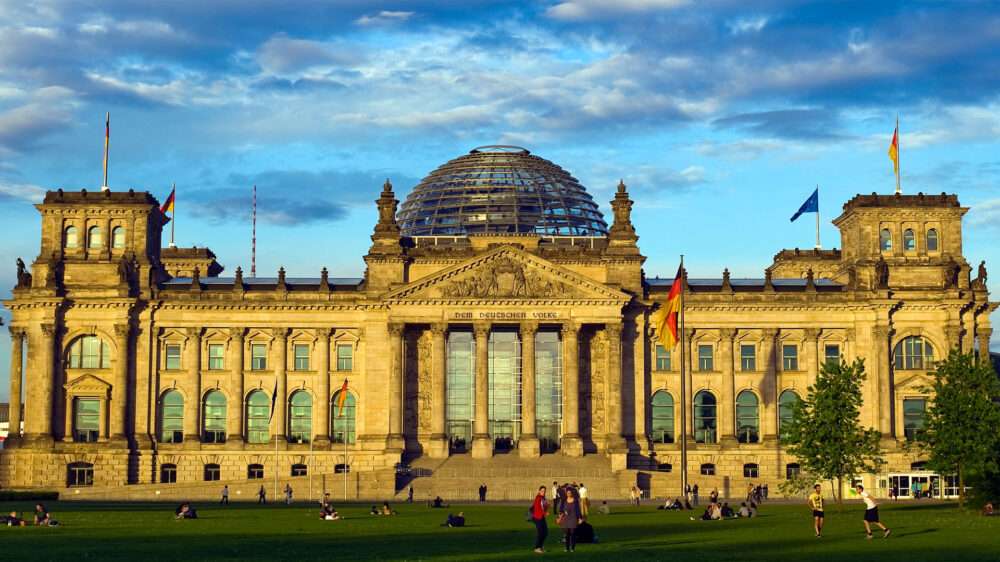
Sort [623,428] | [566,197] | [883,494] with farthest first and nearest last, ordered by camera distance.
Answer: [566,197], [623,428], [883,494]

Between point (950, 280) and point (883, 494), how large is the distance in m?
19.1

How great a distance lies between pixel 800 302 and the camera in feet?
356

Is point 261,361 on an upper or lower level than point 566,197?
lower

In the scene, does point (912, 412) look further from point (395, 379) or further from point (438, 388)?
point (395, 379)

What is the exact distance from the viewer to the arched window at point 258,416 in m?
108

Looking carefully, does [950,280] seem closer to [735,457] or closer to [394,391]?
[735,457]

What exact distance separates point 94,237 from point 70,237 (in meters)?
1.78

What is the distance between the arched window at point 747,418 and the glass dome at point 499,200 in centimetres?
1942

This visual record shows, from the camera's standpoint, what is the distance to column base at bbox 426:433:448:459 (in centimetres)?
10262

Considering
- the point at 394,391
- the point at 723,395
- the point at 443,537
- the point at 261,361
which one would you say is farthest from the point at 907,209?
the point at 443,537

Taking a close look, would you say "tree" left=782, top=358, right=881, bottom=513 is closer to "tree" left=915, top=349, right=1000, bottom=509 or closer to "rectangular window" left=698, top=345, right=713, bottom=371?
"tree" left=915, top=349, right=1000, bottom=509

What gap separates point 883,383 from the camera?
107m

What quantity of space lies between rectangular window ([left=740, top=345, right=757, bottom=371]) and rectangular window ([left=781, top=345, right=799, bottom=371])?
214 cm

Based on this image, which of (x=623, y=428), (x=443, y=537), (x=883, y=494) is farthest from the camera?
A: (x=623, y=428)
